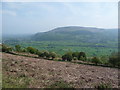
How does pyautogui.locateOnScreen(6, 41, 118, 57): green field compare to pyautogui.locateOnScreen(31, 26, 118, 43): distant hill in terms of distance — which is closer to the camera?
pyautogui.locateOnScreen(6, 41, 118, 57): green field

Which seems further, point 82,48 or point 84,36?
point 84,36

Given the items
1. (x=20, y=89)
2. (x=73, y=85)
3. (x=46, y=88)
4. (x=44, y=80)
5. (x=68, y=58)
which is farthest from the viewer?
(x=68, y=58)

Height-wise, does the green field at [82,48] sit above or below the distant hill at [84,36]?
below

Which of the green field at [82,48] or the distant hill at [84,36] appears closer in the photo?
the green field at [82,48]

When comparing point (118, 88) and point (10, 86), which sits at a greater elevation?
point (10, 86)

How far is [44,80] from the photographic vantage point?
5.61 m

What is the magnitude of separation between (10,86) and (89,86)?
319 cm

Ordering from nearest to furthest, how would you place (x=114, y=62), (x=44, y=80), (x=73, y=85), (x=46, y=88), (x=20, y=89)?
(x=20, y=89)
(x=46, y=88)
(x=73, y=85)
(x=44, y=80)
(x=114, y=62)

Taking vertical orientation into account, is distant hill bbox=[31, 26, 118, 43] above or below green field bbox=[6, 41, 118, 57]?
above

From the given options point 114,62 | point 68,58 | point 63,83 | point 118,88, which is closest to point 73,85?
point 63,83

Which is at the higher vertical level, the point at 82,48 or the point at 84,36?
the point at 84,36

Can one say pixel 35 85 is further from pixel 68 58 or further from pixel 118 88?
pixel 68 58

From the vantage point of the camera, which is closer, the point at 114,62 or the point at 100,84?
the point at 100,84

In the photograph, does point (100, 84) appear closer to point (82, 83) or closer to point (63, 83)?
point (82, 83)
